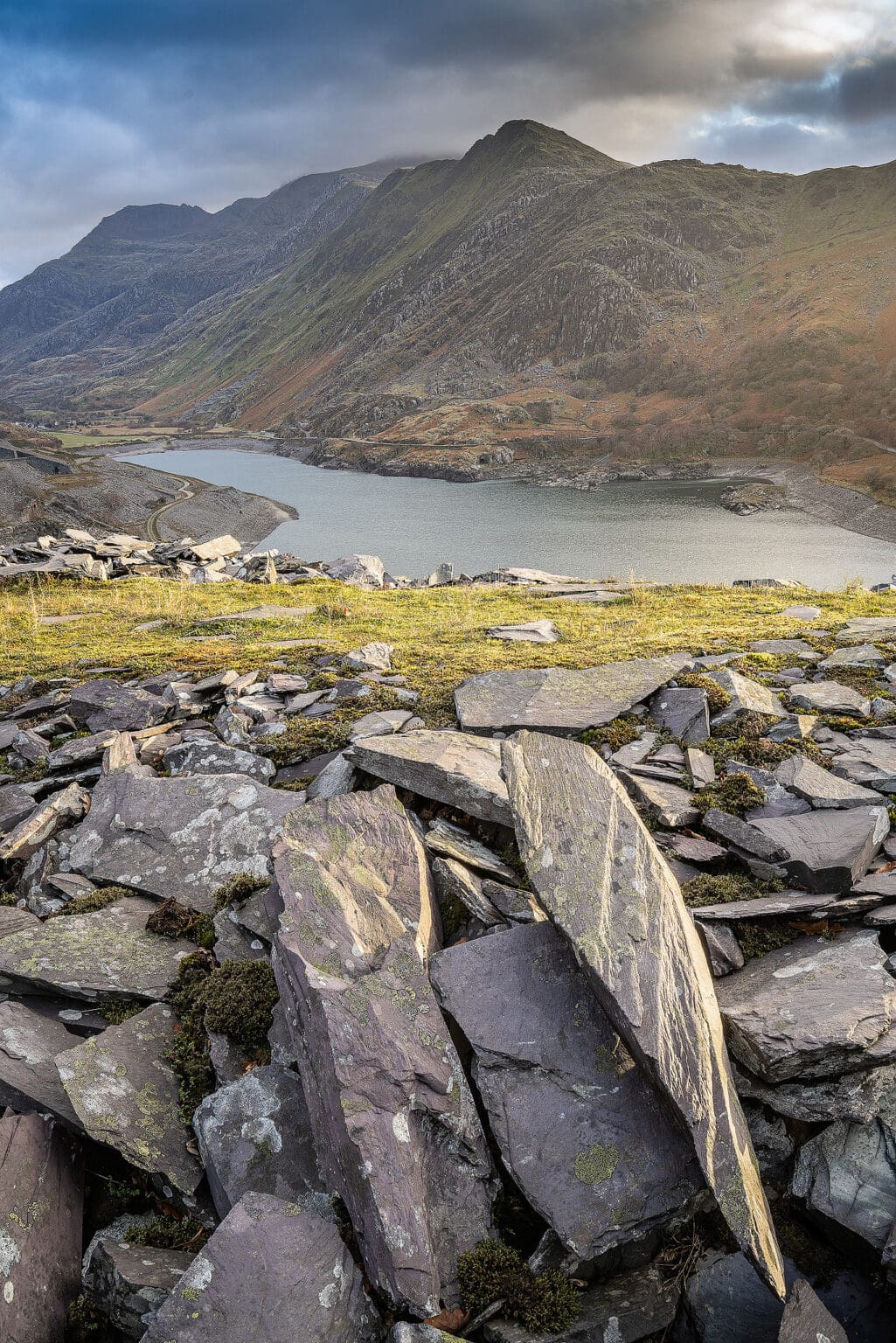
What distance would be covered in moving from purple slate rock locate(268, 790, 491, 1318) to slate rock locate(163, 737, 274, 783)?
3568 millimetres

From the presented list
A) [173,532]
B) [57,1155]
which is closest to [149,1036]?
[57,1155]

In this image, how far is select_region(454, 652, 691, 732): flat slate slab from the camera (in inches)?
391

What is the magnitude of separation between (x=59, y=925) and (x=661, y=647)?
1177 centimetres

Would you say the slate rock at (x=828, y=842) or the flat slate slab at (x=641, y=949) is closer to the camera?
the flat slate slab at (x=641, y=949)

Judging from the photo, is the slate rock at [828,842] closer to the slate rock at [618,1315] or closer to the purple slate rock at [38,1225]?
the slate rock at [618,1315]

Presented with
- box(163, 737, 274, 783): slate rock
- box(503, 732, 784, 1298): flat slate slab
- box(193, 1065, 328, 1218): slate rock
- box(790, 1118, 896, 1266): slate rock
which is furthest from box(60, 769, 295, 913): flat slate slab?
box(790, 1118, 896, 1266): slate rock

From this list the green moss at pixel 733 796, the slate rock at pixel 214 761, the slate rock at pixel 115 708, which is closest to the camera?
the green moss at pixel 733 796

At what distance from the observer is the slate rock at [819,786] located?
736 cm

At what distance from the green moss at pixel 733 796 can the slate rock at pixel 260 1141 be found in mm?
5101

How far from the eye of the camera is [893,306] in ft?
457

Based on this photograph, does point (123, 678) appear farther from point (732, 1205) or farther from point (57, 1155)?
point (732, 1205)

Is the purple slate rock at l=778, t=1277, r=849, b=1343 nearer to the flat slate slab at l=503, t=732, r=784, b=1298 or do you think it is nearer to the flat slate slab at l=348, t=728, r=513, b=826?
the flat slate slab at l=503, t=732, r=784, b=1298

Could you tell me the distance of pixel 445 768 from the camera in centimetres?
762

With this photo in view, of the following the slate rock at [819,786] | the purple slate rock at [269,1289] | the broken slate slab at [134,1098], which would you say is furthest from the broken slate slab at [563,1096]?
the slate rock at [819,786]
